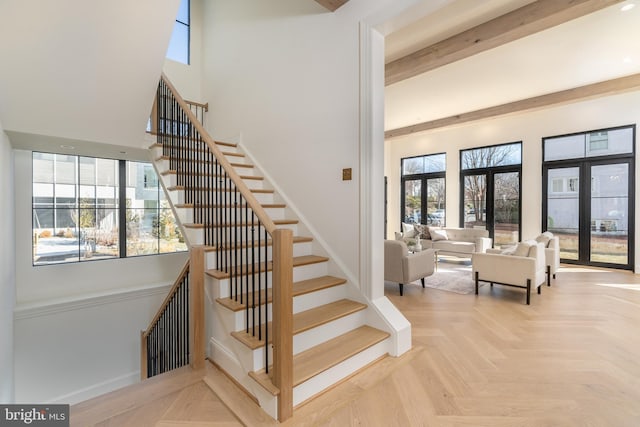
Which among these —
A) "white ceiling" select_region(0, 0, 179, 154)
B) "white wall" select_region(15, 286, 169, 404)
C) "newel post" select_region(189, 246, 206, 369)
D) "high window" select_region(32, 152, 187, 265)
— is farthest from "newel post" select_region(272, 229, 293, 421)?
"high window" select_region(32, 152, 187, 265)

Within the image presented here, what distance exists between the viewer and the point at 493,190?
24.6 feet

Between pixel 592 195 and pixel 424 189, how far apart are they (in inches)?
149

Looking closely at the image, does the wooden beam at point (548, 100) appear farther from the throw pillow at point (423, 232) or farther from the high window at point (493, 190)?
the throw pillow at point (423, 232)

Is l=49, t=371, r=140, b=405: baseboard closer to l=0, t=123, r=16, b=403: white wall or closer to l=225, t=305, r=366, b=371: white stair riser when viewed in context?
l=0, t=123, r=16, b=403: white wall

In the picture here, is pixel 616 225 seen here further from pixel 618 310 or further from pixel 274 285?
pixel 274 285

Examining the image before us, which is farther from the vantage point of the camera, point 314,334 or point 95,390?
point 95,390

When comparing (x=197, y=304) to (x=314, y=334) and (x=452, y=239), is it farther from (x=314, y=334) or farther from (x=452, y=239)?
(x=452, y=239)

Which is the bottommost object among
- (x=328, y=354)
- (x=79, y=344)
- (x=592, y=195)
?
(x=79, y=344)

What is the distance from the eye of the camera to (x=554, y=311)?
348 centimetres

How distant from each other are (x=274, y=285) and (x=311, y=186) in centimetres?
170

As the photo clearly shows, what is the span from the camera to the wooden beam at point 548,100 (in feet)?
15.6

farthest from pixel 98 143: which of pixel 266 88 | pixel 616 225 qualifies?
pixel 616 225

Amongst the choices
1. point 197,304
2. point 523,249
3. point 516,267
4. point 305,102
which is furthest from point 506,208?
point 197,304

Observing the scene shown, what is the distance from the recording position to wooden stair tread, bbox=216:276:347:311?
6.70 feet
